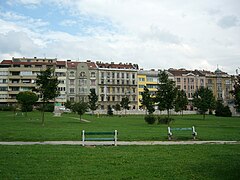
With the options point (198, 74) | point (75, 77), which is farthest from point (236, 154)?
point (198, 74)

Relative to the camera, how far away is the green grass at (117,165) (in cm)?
943

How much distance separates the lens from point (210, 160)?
40.5ft

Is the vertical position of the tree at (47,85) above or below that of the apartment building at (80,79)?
below

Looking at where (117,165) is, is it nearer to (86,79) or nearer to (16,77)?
(16,77)

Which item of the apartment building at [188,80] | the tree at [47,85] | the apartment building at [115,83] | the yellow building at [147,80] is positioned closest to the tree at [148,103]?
the tree at [47,85]

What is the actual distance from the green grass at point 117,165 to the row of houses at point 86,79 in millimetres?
88077

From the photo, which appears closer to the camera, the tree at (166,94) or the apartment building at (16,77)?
the tree at (166,94)

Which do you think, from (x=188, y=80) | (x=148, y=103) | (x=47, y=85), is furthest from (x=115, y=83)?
(x=47, y=85)

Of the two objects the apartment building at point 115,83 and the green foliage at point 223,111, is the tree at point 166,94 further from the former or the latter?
the apartment building at point 115,83

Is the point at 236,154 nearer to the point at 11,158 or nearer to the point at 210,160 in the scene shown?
the point at 210,160

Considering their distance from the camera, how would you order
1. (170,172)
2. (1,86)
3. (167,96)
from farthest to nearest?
1. (1,86)
2. (167,96)
3. (170,172)

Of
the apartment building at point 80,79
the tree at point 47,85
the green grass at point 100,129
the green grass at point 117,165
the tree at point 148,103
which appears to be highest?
the apartment building at point 80,79

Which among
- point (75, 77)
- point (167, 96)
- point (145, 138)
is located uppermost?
point (75, 77)

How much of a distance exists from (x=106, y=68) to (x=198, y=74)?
42.9m
